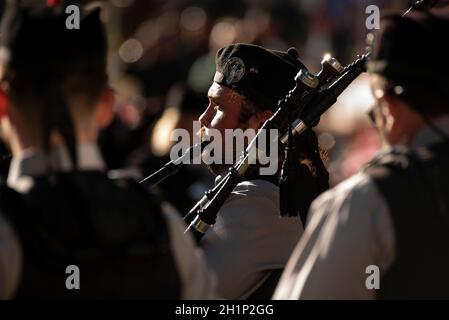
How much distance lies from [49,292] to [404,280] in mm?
1007

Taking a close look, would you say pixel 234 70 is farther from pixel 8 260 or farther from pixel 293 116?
pixel 8 260

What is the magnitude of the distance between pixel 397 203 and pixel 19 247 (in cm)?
106

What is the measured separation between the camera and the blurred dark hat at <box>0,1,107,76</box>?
3693 mm

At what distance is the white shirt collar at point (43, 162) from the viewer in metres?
3.65

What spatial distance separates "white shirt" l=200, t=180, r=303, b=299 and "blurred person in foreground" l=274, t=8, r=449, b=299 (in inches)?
44.8

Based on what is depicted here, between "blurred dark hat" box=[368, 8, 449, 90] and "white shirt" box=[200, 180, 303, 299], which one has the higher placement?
"blurred dark hat" box=[368, 8, 449, 90]

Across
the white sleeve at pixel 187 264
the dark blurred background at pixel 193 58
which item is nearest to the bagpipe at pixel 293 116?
the white sleeve at pixel 187 264

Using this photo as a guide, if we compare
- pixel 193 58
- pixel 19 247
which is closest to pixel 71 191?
pixel 19 247

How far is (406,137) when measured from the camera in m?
3.76

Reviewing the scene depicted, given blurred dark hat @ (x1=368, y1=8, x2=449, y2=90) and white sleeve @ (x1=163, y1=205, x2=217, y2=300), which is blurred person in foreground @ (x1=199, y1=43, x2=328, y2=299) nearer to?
white sleeve @ (x1=163, y1=205, x2=217, y2=300)

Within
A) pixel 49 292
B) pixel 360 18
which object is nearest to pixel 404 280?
pixel 49 292

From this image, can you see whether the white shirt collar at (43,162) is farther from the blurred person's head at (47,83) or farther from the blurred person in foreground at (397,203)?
the blurred person in foreground at (397,203)

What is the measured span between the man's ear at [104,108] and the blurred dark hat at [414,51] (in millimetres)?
799

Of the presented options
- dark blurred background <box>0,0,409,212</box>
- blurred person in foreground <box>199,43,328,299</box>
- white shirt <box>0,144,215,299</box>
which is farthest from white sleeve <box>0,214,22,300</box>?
dark blurred background <box>0,0,409,212</box>
